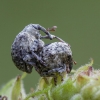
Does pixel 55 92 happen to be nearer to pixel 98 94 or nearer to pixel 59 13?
pixel 98 94

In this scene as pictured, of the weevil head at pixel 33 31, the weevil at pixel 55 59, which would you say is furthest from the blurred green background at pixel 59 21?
the weevil at pixel 55 59

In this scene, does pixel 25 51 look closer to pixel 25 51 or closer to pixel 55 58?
pixel 25 51

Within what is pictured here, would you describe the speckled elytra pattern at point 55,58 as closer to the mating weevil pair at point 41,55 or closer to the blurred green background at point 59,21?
the mating weevil pair at point 41,55

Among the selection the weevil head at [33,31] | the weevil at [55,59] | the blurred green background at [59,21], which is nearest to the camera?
the weevil at [55,59]

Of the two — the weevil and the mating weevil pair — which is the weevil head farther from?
the weevil

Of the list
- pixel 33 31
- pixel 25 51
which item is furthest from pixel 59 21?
pixel 25 51

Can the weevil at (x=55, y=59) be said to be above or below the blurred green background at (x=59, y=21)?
below

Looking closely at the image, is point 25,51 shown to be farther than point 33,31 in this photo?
No
